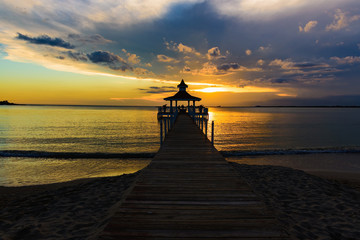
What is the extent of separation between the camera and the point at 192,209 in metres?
3.39

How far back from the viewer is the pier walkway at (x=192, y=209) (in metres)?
2.70

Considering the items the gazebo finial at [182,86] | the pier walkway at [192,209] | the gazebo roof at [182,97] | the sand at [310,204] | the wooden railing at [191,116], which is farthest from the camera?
the gazebo finial at [182,86]

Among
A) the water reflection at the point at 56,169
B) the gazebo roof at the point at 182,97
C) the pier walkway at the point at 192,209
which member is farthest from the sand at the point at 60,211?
the gazebo roof at the point at 182,97

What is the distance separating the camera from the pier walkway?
106 inches

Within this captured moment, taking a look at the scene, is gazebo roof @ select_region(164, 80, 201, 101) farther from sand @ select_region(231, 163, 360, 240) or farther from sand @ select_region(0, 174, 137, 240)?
sand @ select_region(0, 174, 137, 240)

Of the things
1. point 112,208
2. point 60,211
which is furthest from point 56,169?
point 112,208

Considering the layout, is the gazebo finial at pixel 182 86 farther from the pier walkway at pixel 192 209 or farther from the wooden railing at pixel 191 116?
the pier walkway at pixel 192 209

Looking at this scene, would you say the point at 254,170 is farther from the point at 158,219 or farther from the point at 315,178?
the point at 158,219

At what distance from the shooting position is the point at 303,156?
18047 mm

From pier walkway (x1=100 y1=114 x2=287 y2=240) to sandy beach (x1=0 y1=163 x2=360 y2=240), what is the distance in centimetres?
159

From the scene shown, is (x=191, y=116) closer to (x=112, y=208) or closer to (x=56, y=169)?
(x=56, y=169)

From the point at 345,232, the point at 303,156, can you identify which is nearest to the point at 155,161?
the point at 345,232

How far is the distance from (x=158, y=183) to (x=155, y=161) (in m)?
2.04

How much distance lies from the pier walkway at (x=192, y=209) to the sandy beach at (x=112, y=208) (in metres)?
1.59
